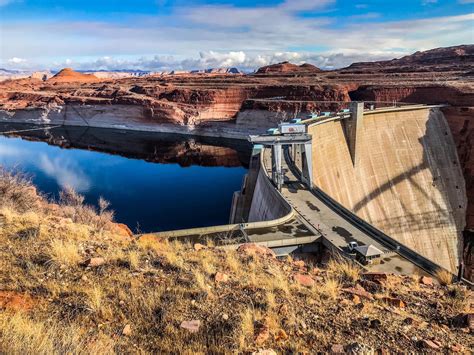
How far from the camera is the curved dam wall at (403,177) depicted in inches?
1096

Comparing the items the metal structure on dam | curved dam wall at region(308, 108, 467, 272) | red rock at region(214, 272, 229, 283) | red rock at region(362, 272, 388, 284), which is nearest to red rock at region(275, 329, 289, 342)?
red rock at region(214, 272, 229, 283)

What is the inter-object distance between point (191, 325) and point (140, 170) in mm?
43578

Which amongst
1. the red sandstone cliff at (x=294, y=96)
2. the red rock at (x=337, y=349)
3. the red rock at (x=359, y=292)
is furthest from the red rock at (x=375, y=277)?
the red sandstone cliff at (x=294, y=96)

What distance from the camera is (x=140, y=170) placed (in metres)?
48.2

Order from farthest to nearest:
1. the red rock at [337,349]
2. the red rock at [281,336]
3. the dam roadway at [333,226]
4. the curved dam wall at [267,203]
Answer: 1. the curved dam wall at [267,203]
2. the dam roadway at [333,226]
3. the red rock at [281,336]
4. the red rock at [337,349]

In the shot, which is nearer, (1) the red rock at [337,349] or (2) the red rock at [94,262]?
(1) the red rock at [337,349]

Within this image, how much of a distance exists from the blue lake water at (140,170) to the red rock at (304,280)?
20248 mm

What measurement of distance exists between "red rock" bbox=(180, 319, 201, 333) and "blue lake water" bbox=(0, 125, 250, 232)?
72.3 ft

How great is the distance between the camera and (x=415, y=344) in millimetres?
6129

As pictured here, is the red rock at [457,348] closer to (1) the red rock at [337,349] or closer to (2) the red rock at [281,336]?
(1) the red rock at [337,349]

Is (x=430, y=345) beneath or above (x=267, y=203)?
above

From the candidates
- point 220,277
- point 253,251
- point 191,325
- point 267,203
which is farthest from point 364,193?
point 191,325

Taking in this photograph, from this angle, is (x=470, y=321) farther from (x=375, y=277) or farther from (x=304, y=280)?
(x=304, y=280)

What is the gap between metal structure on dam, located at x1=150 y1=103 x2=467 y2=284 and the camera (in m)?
15.8
